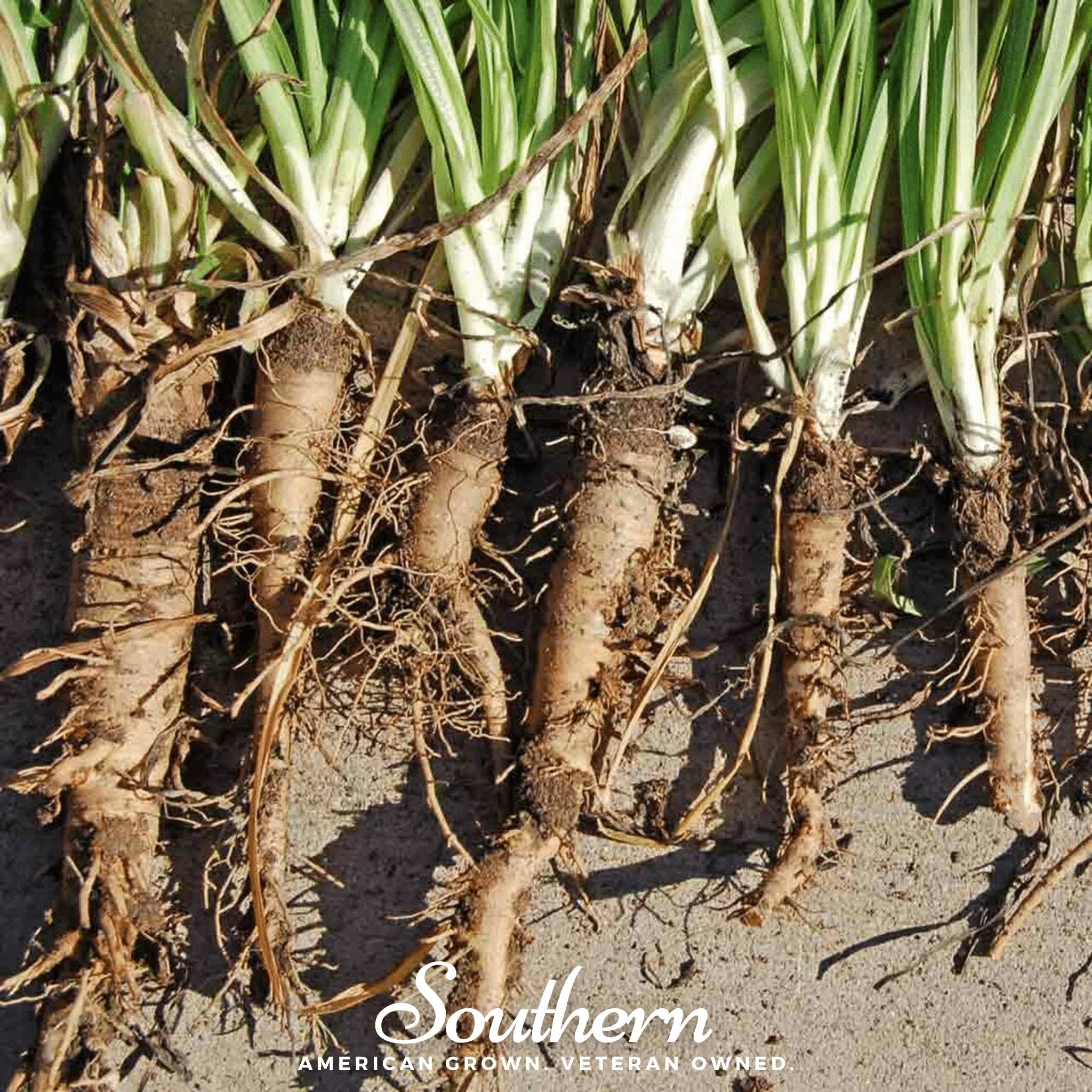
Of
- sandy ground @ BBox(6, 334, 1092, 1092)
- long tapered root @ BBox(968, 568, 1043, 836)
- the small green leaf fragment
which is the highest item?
the small green leaf fragment

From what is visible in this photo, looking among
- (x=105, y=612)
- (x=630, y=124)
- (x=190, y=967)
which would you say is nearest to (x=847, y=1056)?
(x=190, y=967)

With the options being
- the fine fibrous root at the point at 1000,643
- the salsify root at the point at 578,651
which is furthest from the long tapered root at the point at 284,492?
the fine fibrous root at the point at 1000,643

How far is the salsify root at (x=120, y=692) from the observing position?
4.51ft

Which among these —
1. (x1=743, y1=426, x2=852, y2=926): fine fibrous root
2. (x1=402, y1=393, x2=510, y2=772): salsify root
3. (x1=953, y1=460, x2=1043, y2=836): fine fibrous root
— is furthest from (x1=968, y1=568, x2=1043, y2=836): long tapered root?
(x1=402, y1=393, x2=510, y2=772): salsify root

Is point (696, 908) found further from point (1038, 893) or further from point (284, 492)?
point (284, 492)

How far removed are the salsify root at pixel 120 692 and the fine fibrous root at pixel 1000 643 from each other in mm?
1113

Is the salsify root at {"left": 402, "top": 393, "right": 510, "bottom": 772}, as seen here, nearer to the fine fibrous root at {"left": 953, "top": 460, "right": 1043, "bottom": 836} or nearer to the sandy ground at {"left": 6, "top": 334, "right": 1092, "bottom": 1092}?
the sandy ground at {"left": 6, "top": 334, "right": 1092, "bottom": 1092}

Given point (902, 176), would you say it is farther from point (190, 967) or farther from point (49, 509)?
point (190, 967)

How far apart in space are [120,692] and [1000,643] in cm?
127

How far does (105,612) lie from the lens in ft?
4.66

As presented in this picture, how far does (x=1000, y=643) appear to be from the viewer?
1.47m

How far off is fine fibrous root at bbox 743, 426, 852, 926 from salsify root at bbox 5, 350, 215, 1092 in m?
0.86

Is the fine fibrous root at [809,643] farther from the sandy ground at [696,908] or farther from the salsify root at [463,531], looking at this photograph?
the salsify root at [463,531]

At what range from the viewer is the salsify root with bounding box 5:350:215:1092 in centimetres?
138
